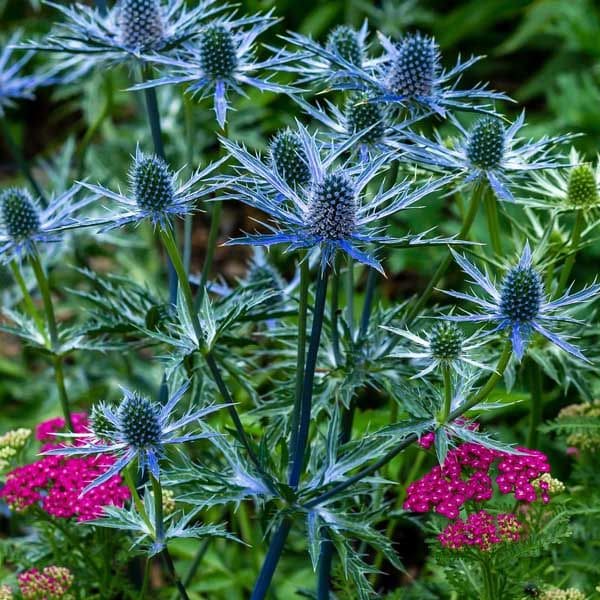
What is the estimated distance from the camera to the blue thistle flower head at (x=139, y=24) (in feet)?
6.32

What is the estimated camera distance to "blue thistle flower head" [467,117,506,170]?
1749mm

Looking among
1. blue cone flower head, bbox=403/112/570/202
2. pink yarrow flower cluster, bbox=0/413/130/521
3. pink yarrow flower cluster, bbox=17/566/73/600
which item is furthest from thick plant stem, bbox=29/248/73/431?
blue cone flower head, bbox=403/112/570/202

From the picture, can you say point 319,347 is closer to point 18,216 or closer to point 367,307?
point 367,307

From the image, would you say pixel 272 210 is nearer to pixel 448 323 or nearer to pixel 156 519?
pixel 448 323

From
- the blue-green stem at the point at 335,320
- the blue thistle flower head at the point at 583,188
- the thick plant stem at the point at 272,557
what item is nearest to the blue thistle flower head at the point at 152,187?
the blue-green stem at the point at 335,320

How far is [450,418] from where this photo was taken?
1567mm

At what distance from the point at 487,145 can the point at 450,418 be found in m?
0.51

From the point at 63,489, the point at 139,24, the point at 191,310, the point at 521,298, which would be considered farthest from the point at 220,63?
the point at 63,489

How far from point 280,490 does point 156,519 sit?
22cm

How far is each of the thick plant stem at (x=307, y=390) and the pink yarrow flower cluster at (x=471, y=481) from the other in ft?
0.65

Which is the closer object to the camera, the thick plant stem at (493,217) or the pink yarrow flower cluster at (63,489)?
the pink yarrow flower cluster at (63,489)

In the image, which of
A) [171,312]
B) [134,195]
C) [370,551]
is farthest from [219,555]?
[134,195]

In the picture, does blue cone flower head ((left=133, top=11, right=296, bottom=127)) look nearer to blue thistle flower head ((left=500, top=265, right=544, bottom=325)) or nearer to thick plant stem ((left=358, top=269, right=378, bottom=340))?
thick plant stem ((left=358, top=269, right=378, bottom=340))

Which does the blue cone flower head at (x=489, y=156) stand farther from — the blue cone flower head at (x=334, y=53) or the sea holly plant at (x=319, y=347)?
the blue cone flower head at (x=334, y=53)
